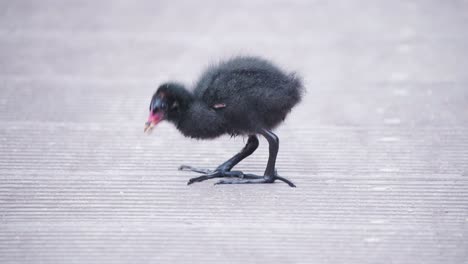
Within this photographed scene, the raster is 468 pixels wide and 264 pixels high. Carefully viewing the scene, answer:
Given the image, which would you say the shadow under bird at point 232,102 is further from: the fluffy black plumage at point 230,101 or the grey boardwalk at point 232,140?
the grey boardwalk at point 232,140

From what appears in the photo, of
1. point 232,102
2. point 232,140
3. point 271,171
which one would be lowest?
point 232,140

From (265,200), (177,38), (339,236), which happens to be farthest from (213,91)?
(177,38)

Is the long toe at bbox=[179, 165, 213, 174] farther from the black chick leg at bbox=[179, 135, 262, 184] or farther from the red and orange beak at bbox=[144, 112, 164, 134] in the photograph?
the red and orange beak at bbox=[144, 112, 164, 134]

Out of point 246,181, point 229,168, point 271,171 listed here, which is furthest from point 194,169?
point 271,171

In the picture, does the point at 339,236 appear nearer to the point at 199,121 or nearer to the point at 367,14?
the point at 199,121

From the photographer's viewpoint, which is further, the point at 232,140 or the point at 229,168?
the point at 232,140

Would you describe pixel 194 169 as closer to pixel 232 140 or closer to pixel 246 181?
pixel 246 181
